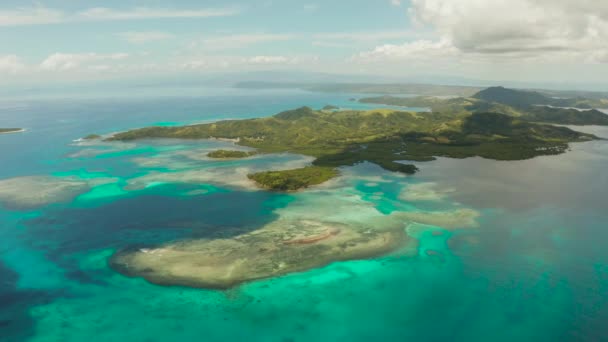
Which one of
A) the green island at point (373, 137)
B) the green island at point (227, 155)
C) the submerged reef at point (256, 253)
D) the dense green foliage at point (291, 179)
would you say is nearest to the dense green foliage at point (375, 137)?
the green island at point (373, 137)

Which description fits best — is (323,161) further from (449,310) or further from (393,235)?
(449,310)

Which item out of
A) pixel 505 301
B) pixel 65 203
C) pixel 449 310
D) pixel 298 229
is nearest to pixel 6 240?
pixel 65 203

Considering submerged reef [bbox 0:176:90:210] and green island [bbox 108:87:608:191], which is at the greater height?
green island [bbox 108:87:608:191]

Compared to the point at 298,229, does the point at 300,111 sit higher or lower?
higher

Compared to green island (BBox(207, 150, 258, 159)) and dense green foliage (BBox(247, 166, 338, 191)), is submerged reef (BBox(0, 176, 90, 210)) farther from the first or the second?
dense green foliage (BBox(247, 166, 338, 191))

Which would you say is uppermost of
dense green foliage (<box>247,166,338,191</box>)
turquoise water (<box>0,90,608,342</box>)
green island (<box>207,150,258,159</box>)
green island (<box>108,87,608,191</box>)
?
green island (<box>108,87,608,191</box>)

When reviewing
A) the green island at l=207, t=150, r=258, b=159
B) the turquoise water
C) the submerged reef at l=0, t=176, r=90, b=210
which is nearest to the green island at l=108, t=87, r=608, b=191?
the turquoise water

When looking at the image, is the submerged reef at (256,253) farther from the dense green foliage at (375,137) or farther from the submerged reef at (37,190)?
the submerged reef at (37,190)

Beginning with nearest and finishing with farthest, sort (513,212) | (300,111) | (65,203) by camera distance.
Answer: (513,212), (65,203), (300,111)
